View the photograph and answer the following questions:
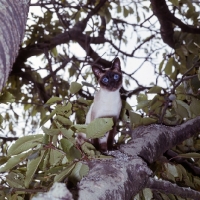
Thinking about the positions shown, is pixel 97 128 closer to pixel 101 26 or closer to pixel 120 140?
pixel 120 140

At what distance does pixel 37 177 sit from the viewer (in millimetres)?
1657

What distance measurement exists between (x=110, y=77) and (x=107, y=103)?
308 mm

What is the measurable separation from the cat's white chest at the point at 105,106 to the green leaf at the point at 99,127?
128 centimetres

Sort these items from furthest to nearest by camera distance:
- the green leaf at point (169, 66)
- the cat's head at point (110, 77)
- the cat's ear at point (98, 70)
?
the green leaf at point (169, 66)
the cat's ear at point (98, 70)
the cat's head at point (110, 77)

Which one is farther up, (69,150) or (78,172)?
(69,150)

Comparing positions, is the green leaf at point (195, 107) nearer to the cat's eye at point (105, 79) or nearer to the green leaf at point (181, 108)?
the green leaf at point (181, 108)

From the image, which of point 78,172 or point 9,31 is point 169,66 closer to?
point 78,172

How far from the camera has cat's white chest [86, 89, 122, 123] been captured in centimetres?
265

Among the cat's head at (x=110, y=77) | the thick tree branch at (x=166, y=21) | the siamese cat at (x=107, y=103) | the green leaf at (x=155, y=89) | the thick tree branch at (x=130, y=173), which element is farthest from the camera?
the thick tree branch at (x=166, y=21)

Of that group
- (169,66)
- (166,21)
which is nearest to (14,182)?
(169,66)

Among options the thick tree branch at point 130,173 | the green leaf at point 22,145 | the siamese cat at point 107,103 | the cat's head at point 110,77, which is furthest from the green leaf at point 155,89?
the green leaf at point 22,145

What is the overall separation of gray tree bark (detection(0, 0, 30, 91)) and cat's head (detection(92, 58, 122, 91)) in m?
1.96

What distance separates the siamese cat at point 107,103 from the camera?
2.65m

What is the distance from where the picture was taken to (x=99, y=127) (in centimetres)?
132
